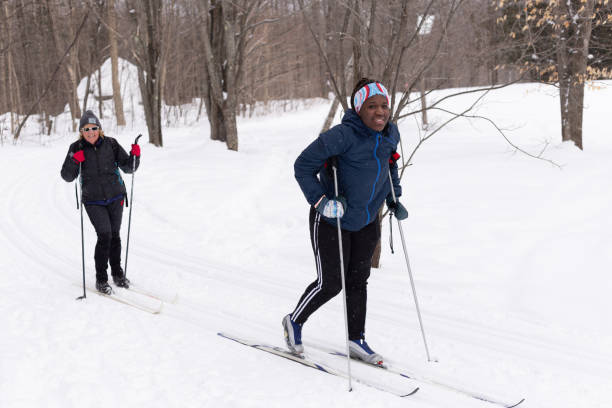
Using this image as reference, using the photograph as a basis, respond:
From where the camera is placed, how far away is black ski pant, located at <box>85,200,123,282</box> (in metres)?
4.55

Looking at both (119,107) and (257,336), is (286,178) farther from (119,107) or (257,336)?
(119,107)

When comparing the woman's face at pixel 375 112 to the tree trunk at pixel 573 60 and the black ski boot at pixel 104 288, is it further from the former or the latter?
the tree trunk at pixel 573 60

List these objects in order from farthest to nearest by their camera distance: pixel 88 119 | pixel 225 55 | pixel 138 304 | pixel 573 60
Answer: pixel 225 55
pixel 573 60
pixel 88 119
pixel 138 304

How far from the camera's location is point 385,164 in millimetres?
3096

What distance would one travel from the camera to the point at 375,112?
2.95 metres

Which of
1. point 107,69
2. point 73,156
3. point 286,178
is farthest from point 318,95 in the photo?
point 73,156

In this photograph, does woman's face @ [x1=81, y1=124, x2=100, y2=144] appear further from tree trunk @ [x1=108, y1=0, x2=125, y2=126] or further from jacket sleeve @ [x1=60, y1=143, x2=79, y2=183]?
tree trunk @ [x1=108, y1=0, x2=125, y2=126]

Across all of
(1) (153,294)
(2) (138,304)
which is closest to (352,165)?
(2) (138,304)

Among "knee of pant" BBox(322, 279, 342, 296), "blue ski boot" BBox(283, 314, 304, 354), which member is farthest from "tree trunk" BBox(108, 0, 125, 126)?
"knee of pant" BBox(322, 279, 342, 296)

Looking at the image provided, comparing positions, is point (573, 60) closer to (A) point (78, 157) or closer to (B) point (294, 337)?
(B) point (294, 337)

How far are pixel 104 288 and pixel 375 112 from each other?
3.35 m

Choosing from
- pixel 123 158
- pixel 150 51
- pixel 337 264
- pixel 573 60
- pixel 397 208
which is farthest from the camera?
pixel 150 51

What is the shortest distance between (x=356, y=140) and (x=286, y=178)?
25.7 ft

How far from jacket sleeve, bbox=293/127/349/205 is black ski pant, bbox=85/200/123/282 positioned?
252cm
